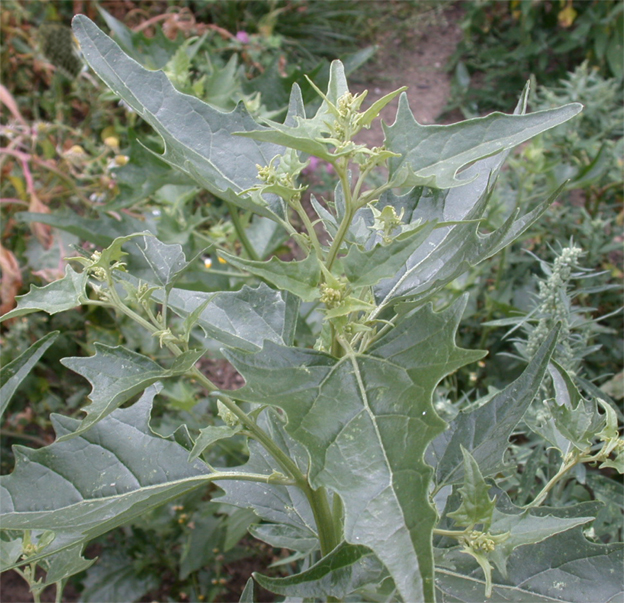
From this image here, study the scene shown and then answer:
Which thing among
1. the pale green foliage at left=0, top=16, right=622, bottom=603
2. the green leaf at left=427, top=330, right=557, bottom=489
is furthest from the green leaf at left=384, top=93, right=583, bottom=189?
the green leaf at left=427, top=330, right=557, bottom=489

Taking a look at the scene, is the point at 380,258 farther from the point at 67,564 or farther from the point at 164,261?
the point at 67,564

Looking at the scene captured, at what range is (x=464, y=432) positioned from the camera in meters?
0.86

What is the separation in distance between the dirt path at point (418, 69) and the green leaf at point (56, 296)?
274 centimetres

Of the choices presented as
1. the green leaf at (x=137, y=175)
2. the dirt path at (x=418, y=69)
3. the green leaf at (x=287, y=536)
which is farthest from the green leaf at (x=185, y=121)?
the dirt path at (x=418, y=69)

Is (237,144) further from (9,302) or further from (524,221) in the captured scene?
(9,302)

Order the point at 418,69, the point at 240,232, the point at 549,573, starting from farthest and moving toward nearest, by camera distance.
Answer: the point at 418,69 < the point at 240,232 < the point at 549,573

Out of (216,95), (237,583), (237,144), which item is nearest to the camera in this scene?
(237,144)

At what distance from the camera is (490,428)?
822 mm

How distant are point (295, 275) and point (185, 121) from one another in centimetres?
28

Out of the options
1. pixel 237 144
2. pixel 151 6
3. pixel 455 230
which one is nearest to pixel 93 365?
pixel 237 144

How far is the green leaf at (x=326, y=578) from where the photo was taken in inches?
27.7

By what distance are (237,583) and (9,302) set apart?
112cm

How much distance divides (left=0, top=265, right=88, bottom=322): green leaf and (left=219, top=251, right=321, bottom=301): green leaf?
7.7 inches

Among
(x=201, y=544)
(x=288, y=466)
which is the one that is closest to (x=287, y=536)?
(x=288, y=466)
